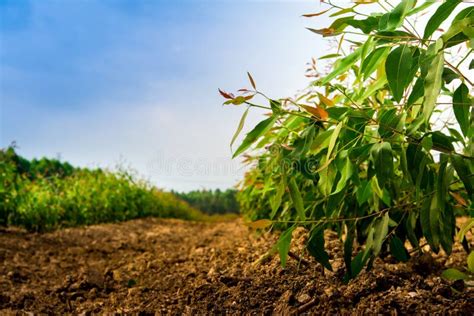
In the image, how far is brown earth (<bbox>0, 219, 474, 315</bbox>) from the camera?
204cm

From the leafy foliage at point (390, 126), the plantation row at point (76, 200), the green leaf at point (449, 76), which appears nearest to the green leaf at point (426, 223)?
the leafy foliage at point (390, 126)

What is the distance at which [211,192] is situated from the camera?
15234 mm

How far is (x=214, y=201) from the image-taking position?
14930mm

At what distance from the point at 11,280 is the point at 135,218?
213 inches

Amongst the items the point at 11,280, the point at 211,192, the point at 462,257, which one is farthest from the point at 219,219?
the point at 462,257

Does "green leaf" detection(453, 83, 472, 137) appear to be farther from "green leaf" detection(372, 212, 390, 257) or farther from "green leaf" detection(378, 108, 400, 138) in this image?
"green leaf" detection(372, 212, 390, 257)

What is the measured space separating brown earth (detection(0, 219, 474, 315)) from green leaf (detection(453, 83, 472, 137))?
0.76m

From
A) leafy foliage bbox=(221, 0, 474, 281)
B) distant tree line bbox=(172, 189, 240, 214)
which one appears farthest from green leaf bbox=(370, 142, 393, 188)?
distant tree line bbox=(172, 189, 240, 214)

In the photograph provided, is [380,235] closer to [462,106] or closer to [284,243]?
[284,243]

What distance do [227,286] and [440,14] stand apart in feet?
4.95

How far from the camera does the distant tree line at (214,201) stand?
1462 centimetres

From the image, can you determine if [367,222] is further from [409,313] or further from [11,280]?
[11,280]

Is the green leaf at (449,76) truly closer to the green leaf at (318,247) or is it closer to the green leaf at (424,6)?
the green leaf at (424,6)

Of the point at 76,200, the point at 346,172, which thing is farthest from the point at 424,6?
the point at 76,200
